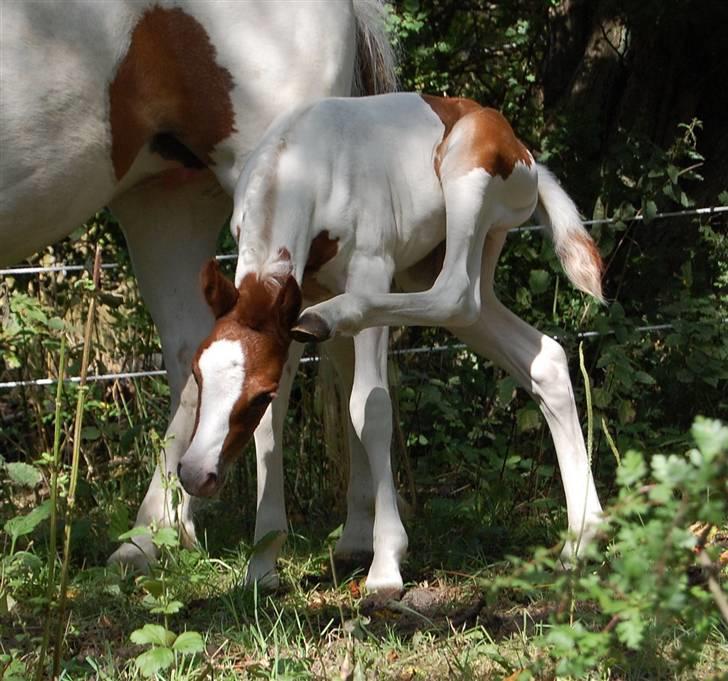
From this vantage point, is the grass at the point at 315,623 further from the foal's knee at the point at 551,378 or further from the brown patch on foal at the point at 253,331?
the foal's knee at the point at 551,378

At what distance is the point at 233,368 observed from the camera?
3152mm

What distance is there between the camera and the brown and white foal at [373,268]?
3174mm

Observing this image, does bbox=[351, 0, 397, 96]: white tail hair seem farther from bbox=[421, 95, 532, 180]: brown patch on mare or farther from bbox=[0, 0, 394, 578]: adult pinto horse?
bbox=[421, 95, 532, 180]: brown patch on mare

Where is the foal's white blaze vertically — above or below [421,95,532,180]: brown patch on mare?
below

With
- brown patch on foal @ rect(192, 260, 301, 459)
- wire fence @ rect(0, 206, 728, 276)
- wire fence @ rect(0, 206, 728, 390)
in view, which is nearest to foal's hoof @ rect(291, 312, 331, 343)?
brown patch on foal @ rect(192, 260, 301, 459)

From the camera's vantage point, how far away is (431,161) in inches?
146

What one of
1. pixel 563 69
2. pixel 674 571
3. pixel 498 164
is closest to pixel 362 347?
pixel 498 164

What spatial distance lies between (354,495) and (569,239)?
1.06 metres

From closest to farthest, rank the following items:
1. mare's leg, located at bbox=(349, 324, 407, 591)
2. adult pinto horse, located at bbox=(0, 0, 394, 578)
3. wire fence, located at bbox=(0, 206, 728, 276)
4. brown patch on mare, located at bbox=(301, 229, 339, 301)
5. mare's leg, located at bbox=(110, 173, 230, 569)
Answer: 1. brown patch on mare, located at bbox=(301, 229, 339, 301)
2. mare's leg, located at bbox=(349, 324, 407, 591)
3. adult pinto horse, located at bbox=(0, 0, 394, 578)
4. mare's leg, located at bbox=(110, 173, 230, 569)
5. wire fence, located at bbox=(0, 206, 728, 276)

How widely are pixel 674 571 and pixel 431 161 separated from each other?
7.56ft

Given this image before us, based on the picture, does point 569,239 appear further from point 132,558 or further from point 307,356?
point 307,356

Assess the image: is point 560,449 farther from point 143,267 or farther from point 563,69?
point 563,69

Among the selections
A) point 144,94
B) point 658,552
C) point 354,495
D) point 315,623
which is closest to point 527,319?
point 354,495

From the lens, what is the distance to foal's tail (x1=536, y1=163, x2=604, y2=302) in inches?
155
